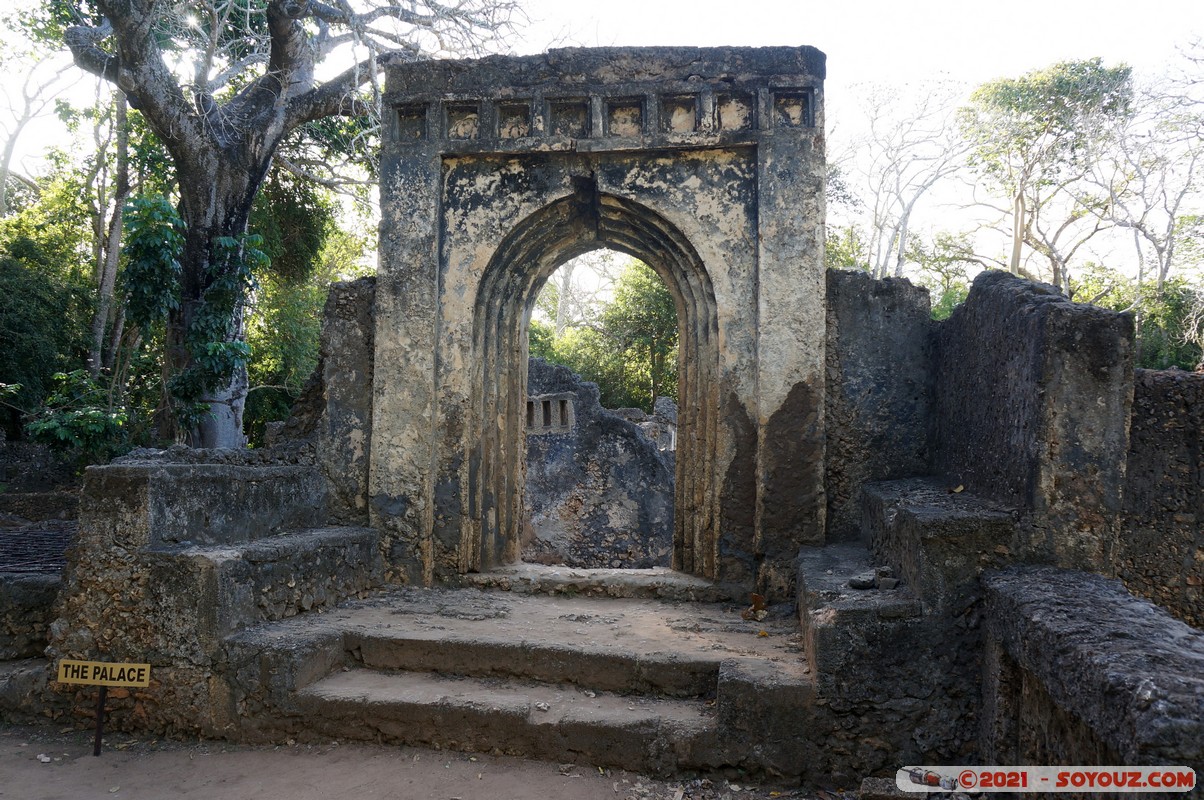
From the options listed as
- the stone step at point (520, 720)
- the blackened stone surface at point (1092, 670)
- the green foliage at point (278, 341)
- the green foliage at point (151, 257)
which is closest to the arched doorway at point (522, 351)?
the stone step at point (520, 720)

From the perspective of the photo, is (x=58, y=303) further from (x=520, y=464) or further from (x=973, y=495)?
(x=973, y=495)

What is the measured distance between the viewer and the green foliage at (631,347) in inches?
936

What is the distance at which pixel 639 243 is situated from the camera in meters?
6.23

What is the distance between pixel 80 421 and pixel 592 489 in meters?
7.38

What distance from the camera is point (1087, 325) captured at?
3342 mm

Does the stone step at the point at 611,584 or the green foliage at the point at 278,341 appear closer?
the stone step at the point at 611,584

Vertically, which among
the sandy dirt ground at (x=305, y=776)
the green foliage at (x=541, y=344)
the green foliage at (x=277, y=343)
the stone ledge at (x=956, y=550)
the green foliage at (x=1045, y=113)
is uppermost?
the green foliage at (x=1045, y=113)

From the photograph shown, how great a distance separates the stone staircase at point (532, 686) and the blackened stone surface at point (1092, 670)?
35.1 inches

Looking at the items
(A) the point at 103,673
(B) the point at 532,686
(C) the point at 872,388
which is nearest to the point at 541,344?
(C) the point at 872,388

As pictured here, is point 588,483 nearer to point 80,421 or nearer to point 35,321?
point 80,421

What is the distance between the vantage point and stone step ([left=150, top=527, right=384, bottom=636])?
4086 mm

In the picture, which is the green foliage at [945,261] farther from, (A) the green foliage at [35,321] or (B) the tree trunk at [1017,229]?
(A) the green foliage at [35,321]

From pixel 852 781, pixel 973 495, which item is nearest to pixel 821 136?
pixel 973 495

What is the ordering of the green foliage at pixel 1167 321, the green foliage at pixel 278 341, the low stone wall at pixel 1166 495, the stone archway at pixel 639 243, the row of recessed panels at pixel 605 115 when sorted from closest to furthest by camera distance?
the low stone wall at pixel 1166 495 < the stone archway at pixel 639 243 < the row of recessed panels at pixel 605 115 < the green foliage at pixel 1167 321 < the green foliage at pixel 278 341
